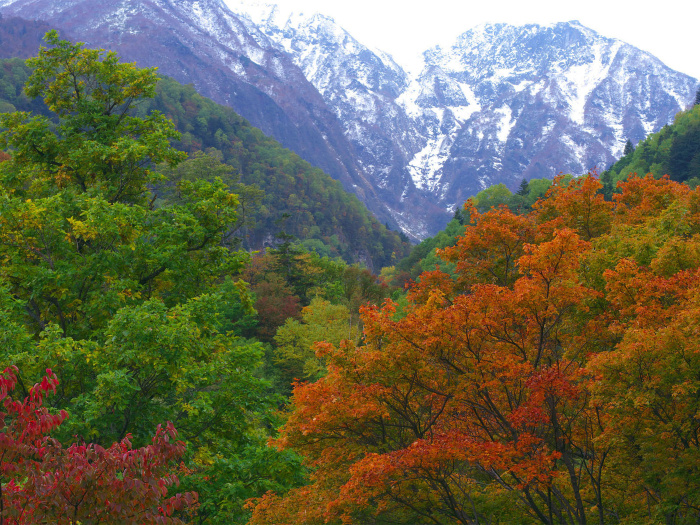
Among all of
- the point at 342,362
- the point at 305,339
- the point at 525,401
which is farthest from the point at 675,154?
the point at 342,362

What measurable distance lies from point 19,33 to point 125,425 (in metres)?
208

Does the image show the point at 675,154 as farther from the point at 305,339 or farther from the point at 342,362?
the point at 342,362

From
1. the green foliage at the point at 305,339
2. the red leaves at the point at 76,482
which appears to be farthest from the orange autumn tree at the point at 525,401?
the green foliage at the point at 305,339

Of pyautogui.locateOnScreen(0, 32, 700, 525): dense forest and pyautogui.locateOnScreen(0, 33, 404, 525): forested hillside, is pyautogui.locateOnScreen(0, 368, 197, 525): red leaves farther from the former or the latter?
pyautogui.locateOnScreen(0, 32, 700, 525): dense forest

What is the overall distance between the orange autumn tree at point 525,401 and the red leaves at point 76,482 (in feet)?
15.3

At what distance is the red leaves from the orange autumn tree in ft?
15.3

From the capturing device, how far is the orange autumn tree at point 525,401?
862cm

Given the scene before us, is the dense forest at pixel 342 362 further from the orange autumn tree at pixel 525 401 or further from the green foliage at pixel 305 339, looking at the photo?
the green foliage at pixel 305 339

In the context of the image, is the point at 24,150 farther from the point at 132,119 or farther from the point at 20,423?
the point at 20,423

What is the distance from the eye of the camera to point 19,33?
178m

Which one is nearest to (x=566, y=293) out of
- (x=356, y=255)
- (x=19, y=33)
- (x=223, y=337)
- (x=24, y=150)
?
Result: (x=223, y=337)

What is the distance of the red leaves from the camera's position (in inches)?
187

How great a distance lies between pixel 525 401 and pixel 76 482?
829 centimetres

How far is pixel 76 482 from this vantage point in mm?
4773
